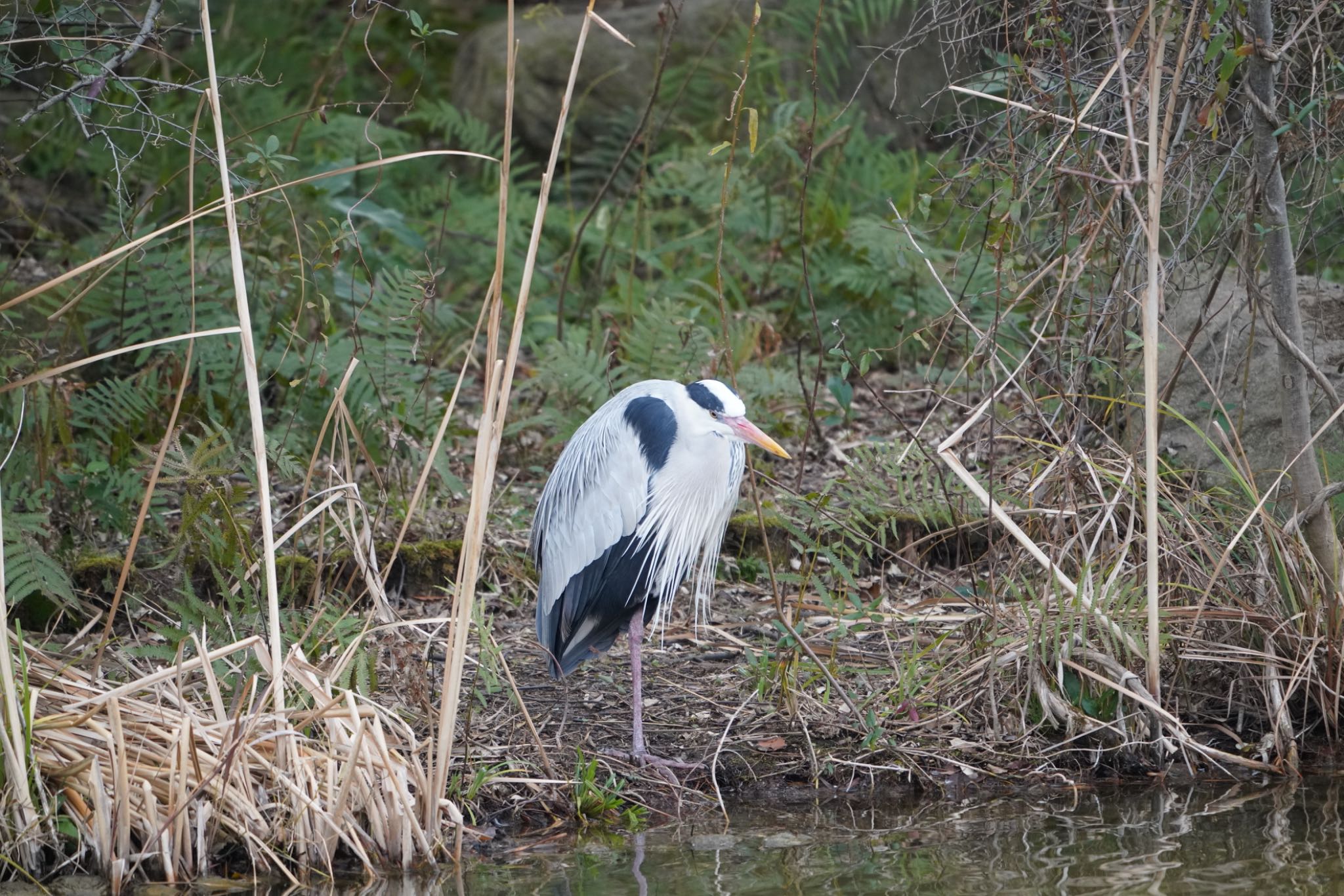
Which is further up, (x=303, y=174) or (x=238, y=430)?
(x=303, y=174)

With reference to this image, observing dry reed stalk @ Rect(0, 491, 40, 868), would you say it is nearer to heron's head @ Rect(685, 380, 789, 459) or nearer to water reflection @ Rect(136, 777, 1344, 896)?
water reflection @ Rect(136, 777, 1344, 896)

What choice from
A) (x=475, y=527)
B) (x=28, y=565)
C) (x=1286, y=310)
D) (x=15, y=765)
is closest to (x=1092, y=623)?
(x=1286, y=310)

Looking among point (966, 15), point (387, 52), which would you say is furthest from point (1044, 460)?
point (387, 52)

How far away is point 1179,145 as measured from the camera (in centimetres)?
393

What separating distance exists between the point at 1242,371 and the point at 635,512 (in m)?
2.17

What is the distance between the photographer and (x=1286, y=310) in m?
3.74

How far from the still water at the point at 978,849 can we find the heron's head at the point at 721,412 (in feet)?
3.44

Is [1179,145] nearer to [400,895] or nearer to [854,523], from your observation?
[854,523]

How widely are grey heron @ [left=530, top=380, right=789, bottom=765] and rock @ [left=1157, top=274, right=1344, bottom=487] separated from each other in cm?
158

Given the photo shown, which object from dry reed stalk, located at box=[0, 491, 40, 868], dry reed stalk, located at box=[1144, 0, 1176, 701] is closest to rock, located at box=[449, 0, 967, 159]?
dry reed stalk, located at box=[1144, 0, 1176, 701]

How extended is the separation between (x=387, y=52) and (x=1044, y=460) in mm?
7217

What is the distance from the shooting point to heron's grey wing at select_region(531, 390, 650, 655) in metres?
4.06

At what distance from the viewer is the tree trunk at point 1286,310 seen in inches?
141

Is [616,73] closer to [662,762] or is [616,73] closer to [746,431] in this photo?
[746,431]
